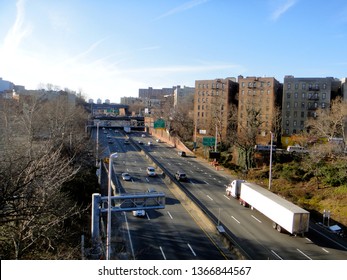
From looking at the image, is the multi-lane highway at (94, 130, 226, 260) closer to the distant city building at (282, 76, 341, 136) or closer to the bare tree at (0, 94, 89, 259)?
the bare tree at (0, 94, 89, 259)

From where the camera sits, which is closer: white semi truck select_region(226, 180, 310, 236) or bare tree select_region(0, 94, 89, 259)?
bare tree select_region(0, 94, 89, 259)

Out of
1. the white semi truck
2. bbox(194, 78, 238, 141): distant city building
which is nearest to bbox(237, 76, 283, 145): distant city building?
bbox(194, 78, 238, 141): distant city building

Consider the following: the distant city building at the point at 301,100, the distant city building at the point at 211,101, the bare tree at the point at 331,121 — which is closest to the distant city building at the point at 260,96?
the distant city building at the point at 301,100

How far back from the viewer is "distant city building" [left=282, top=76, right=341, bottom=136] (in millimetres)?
64188

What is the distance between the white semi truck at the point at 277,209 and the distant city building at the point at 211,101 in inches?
1475

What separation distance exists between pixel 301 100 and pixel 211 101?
59.6 feet

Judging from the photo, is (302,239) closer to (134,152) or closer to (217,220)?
(217,220)

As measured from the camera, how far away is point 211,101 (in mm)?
71375

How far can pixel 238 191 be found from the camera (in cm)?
3080

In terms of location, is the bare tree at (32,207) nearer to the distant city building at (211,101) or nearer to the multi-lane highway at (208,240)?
the multi-lane highway at (208,240)

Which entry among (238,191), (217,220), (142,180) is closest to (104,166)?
(142,180)

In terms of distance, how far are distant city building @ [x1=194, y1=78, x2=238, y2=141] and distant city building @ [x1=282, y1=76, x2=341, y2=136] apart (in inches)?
442

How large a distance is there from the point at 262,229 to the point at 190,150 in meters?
40.0

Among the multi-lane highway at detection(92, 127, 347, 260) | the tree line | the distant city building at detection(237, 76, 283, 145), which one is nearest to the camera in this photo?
the tree line
